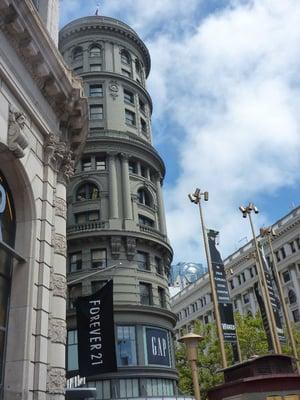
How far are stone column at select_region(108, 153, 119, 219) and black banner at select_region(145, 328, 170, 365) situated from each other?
10.6 meters

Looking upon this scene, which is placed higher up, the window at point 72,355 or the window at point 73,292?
the window at point 73,292

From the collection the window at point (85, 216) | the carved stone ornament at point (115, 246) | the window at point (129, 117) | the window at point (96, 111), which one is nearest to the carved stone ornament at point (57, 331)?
the carved stone ornament at point (115, 246)

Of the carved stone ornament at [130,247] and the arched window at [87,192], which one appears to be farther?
the arched window at [87,192]

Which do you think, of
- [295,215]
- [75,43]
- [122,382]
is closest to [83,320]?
[122,382]

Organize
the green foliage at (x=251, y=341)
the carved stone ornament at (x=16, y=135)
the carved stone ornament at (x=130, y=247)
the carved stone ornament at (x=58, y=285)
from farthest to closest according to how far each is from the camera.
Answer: the green foliage at (x=251, y=341)
the carved stone ornament at (x=130, y=247)
the carved stone ornament at (x=58, y=285)
the carved stone ornament at (x=16, y=135)

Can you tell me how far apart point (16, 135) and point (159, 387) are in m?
29.2

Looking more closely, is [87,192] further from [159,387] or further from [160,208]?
[159,387]

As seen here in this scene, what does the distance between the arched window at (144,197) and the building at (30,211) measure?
2871 centimetres

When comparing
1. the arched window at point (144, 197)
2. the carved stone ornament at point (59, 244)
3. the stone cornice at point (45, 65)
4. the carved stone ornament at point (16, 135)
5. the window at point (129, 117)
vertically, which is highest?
the window at point (129, 117)

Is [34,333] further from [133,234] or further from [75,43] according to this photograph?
[75,43]

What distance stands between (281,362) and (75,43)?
4210 centimetres

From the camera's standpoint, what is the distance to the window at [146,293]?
3903cm

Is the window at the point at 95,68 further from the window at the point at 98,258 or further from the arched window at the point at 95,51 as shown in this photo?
the window at the point at 98,258

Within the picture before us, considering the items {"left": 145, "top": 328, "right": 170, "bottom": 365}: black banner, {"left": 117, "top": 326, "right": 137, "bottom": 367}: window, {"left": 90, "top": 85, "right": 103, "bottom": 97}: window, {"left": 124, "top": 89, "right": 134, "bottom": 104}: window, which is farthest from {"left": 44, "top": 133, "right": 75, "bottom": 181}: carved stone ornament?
Answer: {"left": 124, "top": 89, "right": 134, "bottom": 104}: window
